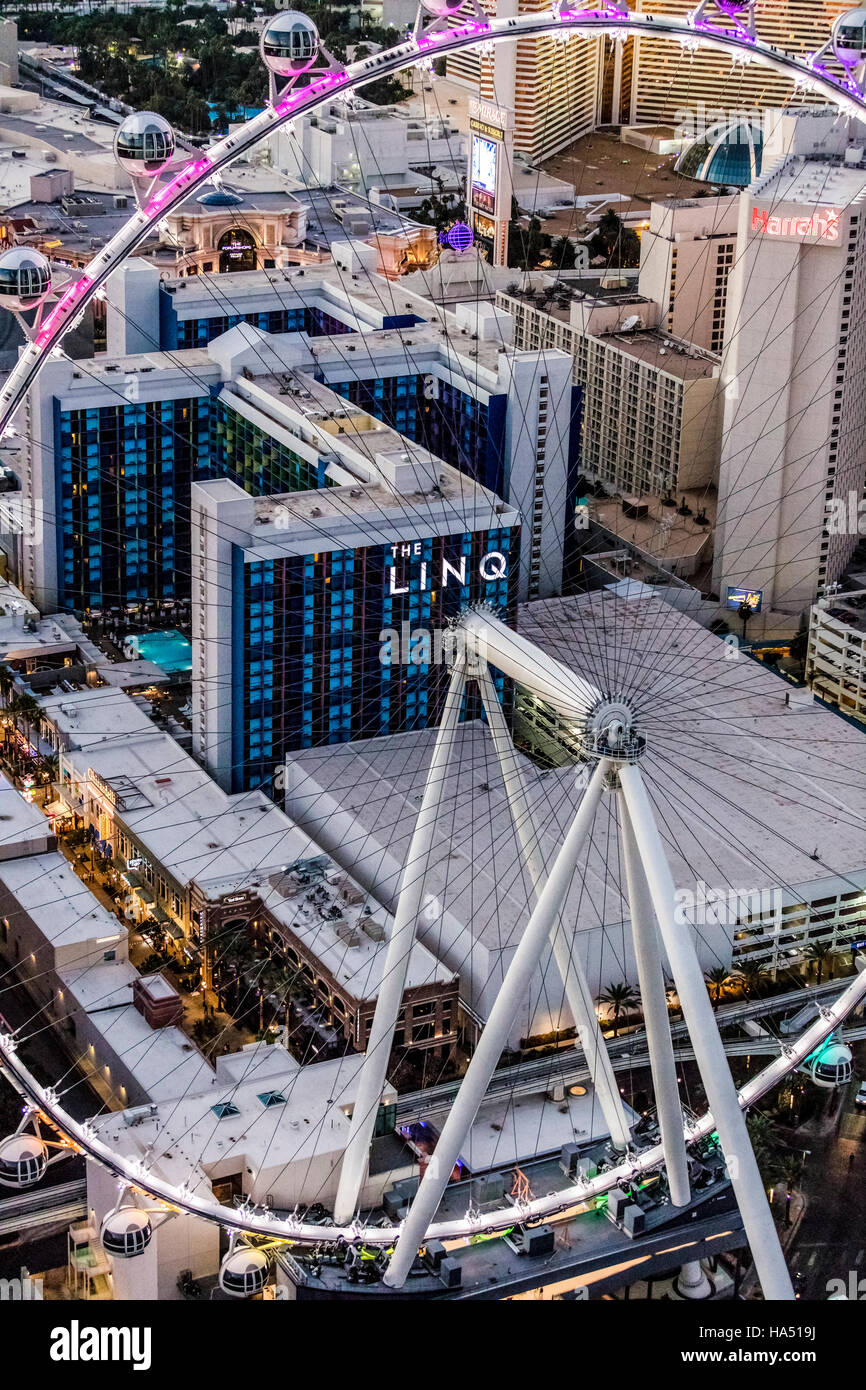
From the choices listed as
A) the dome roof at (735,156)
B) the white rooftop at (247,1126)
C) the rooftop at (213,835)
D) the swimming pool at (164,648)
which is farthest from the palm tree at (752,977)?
the dome roof at (735,156)

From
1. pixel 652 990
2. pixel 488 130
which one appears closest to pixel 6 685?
pixel 652 990

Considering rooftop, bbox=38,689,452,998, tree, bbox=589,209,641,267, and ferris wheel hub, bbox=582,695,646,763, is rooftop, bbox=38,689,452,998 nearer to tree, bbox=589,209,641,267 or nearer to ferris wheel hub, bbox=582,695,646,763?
ferris wheel hub, bbox=582,695,646,763

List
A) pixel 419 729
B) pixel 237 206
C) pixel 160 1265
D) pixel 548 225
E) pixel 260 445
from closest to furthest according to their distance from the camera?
pixel 160 1265, pixel 419 729, pixel 260 445, pixel 237 206, pixel 548 225

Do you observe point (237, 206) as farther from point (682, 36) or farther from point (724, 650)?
point (682, 36)

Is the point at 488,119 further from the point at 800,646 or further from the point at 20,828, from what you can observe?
the point at 20,828

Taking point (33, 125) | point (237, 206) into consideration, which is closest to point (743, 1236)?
point (237, 206)

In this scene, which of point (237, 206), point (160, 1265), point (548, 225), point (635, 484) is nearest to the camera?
point (160, 1265)
